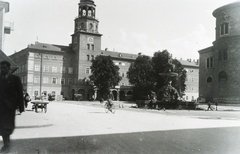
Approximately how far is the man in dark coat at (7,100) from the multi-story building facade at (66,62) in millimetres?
60359

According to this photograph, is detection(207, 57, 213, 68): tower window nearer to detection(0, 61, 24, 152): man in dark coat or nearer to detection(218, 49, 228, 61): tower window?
detection(218, 49, 228, 61): tower window

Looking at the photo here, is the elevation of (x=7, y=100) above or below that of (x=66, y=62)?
below

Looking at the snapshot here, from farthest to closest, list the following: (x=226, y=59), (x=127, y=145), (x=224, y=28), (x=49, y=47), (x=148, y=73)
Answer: (x=49, y=47), (x=148, y=73), (x=224, y=28), (x=226, y=59), (x=127, y=145)

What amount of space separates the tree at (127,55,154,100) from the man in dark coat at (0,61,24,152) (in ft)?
177

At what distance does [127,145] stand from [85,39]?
6448 cm

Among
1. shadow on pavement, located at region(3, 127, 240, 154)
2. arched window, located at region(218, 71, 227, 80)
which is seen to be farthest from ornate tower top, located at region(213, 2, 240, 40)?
shadow on pavement, located at region(3, 127, 240, 154)

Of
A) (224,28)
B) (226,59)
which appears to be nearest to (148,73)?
(226,59)

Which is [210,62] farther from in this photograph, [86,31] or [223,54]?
[86,31]

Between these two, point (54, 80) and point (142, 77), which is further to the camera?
point (54, 80)

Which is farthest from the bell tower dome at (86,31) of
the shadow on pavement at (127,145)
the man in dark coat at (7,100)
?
the man in dark coat at (7,100)

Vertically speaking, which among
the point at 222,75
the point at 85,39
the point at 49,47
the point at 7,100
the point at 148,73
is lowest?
the point at 7,100

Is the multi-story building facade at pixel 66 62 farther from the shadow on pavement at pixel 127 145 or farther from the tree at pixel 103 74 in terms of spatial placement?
the shadow on pavement at pixel 127 145

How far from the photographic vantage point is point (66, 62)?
2795 inches

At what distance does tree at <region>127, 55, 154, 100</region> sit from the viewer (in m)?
60.2
